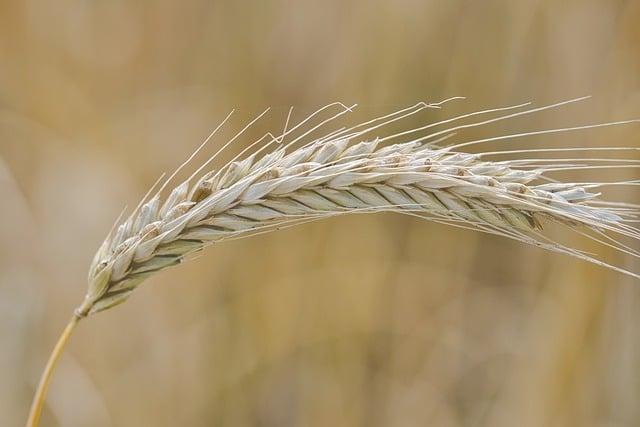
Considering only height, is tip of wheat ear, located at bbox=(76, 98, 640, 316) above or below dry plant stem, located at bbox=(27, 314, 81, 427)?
above

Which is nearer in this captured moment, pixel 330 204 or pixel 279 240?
pixel 330 204

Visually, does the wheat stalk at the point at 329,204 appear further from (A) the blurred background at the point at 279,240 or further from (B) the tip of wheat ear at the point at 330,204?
(A) the blurred background at the point at 279,240

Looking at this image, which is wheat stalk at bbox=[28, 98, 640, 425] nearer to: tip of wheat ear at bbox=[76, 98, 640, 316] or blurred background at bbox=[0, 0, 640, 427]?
tip of wheat ear at bbox=[76, 98, 640, 316]

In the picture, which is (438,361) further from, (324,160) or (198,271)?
(324,160)

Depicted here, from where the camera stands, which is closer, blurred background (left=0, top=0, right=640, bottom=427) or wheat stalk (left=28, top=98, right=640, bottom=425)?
wheat stalk (left=28, top=98, right=640, bottom=425)

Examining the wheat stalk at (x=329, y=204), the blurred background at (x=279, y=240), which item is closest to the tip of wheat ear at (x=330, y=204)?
the wheat stalk at (x=329, y=204)

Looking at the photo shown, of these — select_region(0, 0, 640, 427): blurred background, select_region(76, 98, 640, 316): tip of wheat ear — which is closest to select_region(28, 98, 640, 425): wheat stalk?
select_region(76, 98, 640, 316): tip of wheat ear

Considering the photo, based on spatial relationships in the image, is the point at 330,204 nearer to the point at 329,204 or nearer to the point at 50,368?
the point at 329,204

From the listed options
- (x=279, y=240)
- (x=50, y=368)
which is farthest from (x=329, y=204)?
(x=279, y=240)
